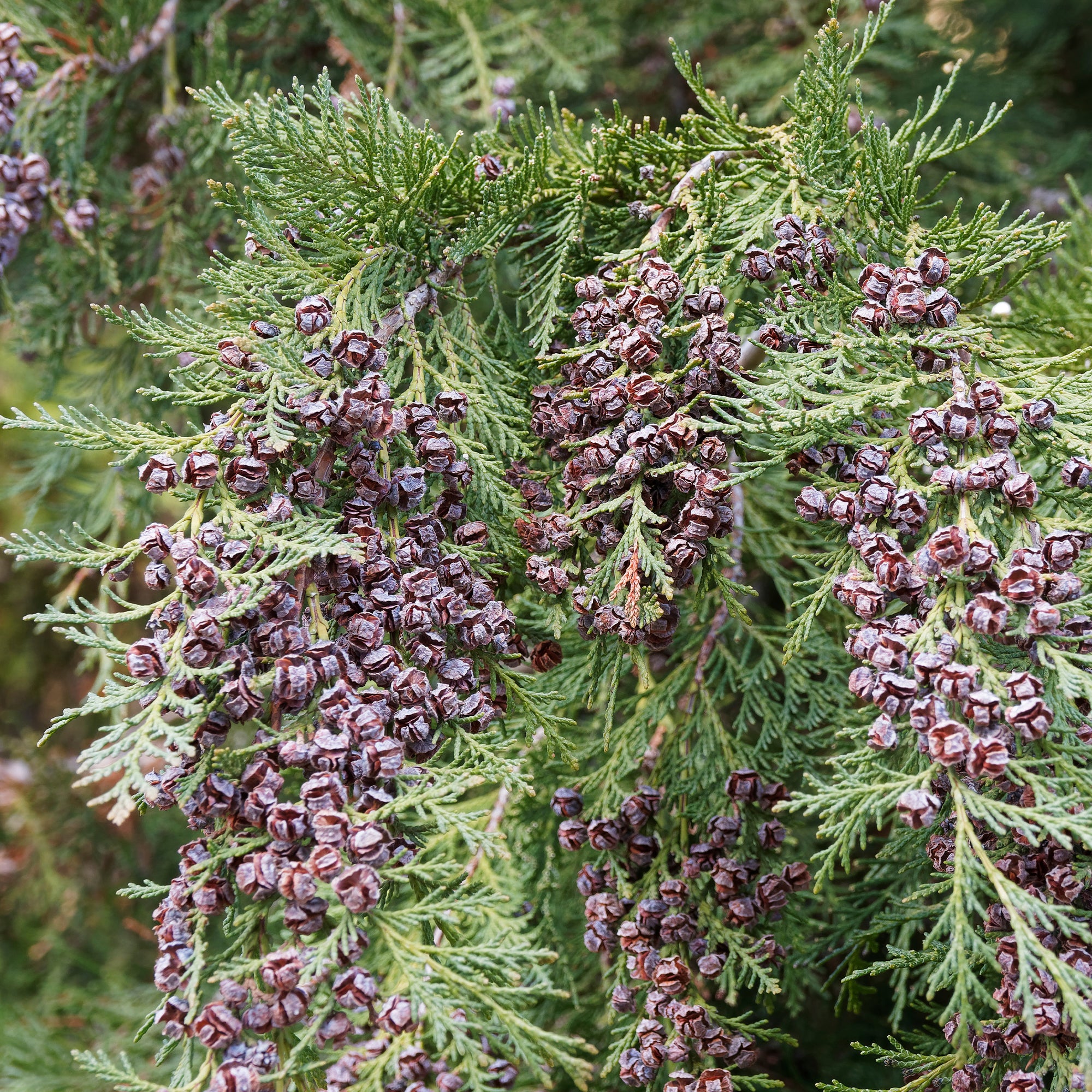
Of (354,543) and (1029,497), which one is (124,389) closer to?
(354,543)

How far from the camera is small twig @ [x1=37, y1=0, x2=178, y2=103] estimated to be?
1771 millimetres

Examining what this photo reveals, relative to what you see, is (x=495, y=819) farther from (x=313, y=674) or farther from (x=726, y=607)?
(x=313, y=674)

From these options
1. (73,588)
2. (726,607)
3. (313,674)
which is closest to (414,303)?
(313,674)

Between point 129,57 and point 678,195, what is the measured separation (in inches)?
53.4

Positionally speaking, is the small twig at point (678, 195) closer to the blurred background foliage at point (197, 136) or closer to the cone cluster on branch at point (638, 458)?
the cone cluster on branch at point (638, 458)

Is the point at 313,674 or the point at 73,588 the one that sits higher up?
the point at 313,674

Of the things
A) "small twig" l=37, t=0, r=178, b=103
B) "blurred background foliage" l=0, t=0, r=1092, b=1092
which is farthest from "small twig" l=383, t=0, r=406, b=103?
"small twig" l=37, t=0, r=178, b=103

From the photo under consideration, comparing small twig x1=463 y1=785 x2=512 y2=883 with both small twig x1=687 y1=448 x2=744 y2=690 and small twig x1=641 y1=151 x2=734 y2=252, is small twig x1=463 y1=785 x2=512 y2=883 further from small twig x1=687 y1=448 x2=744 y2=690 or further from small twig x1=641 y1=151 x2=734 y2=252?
small twig x1=641 y1=151 x2=734 y2=252

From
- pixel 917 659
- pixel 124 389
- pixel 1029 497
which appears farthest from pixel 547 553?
pixel 124 389

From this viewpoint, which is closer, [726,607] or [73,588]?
[726,607]

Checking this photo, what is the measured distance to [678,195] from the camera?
1.23m

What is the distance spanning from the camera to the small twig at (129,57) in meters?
1.77

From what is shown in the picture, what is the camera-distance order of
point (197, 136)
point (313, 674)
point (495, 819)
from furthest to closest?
point (197, 136), point (495, 819), point (313, 674)

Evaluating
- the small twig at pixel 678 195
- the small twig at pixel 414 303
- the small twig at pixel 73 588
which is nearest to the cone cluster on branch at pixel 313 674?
the small twig at pixel 414 303
